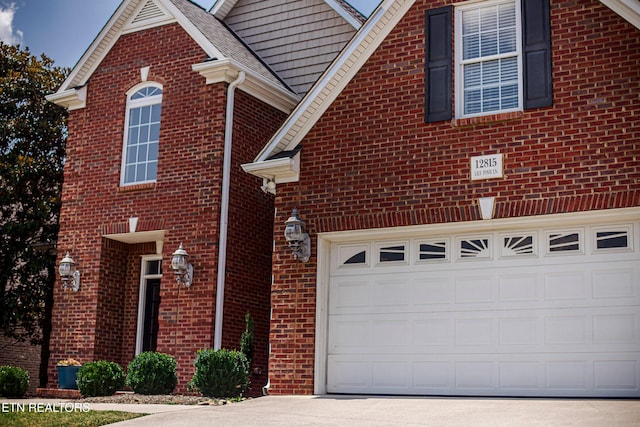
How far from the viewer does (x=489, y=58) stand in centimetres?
1266

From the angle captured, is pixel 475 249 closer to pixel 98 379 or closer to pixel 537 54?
pixel 537 54

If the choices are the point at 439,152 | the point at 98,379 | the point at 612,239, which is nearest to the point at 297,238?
the point at 439,152

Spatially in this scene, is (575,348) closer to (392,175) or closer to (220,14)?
(392,175)

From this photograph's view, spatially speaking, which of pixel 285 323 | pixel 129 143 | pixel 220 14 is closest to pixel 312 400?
pixel 285 323

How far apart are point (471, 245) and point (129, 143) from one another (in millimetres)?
8265

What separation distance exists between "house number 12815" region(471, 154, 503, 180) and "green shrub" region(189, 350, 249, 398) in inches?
184

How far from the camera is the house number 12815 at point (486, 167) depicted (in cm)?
1205

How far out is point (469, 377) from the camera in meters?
12.0

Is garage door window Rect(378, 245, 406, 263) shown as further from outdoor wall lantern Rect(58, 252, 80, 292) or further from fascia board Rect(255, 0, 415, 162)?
outdoor wall lantern Rect(58, 252, 80, 292)

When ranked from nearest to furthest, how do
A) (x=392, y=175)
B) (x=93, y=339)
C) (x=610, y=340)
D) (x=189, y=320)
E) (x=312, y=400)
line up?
1. (x=610, y=340)
2. (x=312, y=400)
3. (x=392, y=175)
4. (x=189, y=320)
5. (x=93, y=339)

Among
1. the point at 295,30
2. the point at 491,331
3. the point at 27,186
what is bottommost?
the point at 491,331

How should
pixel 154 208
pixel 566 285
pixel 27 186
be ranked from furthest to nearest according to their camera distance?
1. pixel 27 186
2. pixel 154 208
3. pixel 566 285

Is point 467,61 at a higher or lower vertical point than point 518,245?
higher

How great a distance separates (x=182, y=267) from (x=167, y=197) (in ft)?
5.65
